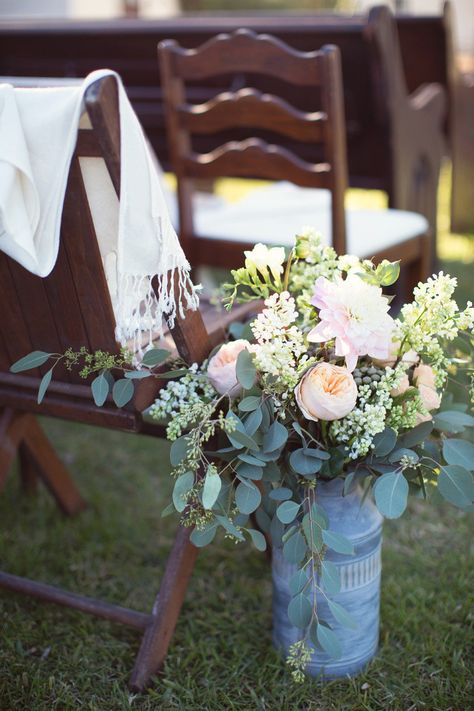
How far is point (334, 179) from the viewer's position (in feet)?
7.86

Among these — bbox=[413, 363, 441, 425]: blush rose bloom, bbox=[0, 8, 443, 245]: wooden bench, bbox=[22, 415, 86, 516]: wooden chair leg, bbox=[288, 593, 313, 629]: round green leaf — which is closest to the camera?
bbox=[288, 593, 313, 629]: round green leaf

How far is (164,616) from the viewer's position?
169cm

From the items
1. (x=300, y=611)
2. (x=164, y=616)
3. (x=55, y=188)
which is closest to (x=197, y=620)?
(x=164, y=616)

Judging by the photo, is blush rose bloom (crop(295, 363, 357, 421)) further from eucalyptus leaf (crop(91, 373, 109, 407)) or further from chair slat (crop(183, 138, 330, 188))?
chair slat (crop(183, 138, 330, 188))

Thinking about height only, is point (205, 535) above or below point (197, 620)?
above

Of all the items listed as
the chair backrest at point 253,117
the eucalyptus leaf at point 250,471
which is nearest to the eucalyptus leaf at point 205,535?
the eucalyptus leaf at point 250,471

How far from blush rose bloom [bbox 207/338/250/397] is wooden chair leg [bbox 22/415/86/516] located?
2.51 ft

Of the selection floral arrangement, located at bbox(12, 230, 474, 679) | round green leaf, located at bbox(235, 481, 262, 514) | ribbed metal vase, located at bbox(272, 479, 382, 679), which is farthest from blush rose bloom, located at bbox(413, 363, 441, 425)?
round green leaf, located at bbox(235, 481, 262, 514)

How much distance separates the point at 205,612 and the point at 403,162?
78.3 inches

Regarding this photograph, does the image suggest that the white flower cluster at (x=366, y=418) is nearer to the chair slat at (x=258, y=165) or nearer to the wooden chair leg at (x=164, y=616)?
the wooden chair leg at (x=164, y=616)

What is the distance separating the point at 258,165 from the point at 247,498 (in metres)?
1.41

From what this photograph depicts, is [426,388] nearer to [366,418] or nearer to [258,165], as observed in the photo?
[366,418]

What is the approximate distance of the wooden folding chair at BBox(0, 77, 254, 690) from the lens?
1332 millimetres

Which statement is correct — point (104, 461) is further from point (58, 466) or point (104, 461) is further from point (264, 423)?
point (264, 423)
